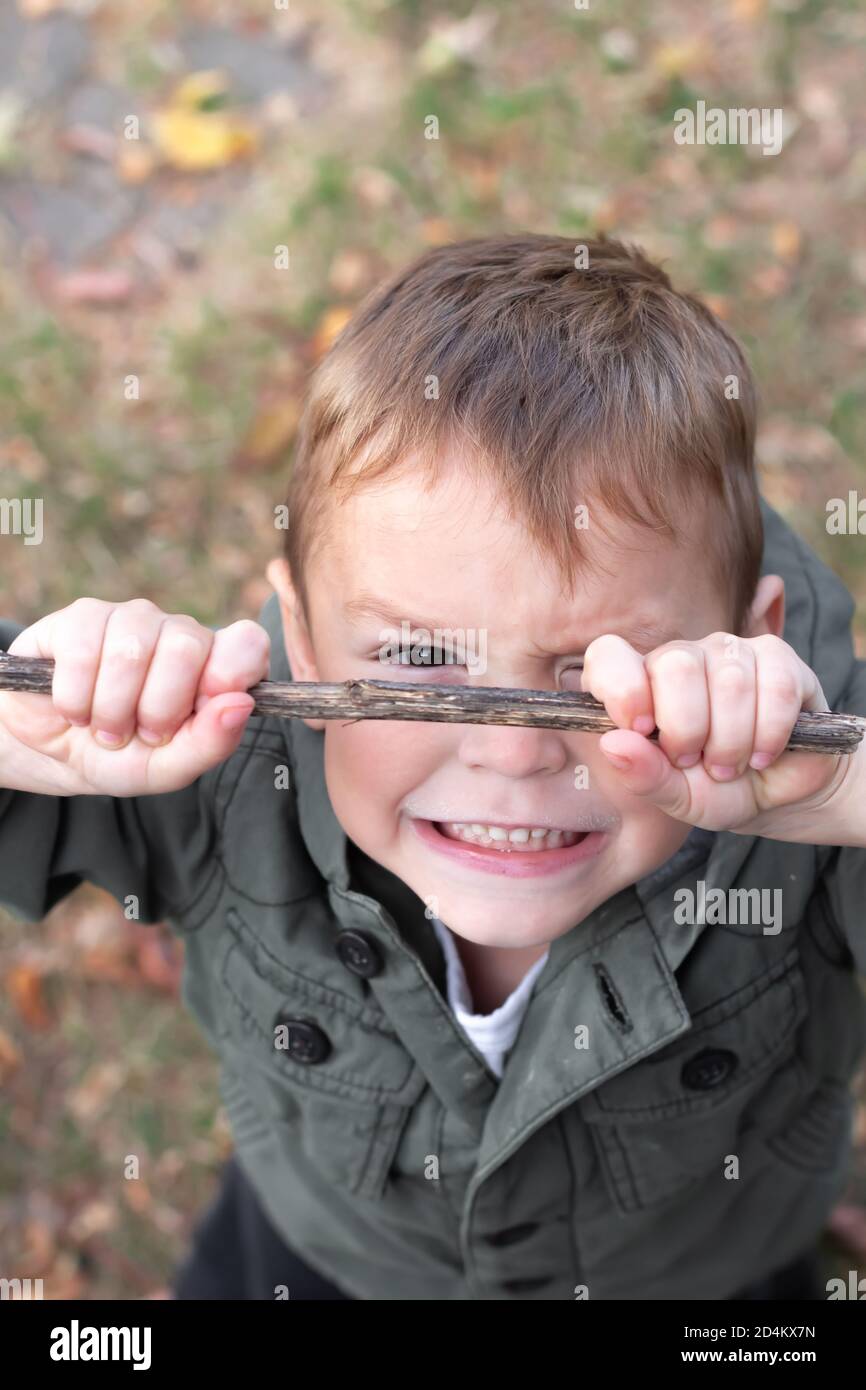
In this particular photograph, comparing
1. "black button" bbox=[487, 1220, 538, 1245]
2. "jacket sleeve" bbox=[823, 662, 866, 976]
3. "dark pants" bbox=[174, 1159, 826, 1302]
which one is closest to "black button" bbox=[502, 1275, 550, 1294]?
"black button" bbox=[487, 1220, 538, 1245]

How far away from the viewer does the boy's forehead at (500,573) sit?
4.85 feet

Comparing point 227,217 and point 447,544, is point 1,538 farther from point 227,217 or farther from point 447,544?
point 447,544

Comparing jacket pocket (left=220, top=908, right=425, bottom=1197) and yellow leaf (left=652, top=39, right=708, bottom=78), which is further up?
yellow leaf (left=652, top=39, right=708, bottom=78)

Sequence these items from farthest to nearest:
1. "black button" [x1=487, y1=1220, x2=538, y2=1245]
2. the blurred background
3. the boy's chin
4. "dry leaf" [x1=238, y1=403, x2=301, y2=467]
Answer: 1. "dry leaf" [x1=238, y1=403, x2=301, y2=467]
2. the blurred background
3. "black button" [x1=487, y1=1220, x2=538, y2=1245]
4. the boy's chin

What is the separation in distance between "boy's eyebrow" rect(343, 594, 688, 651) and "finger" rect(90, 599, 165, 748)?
10.1 inches

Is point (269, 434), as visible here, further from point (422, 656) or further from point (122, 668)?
point (122, 668)

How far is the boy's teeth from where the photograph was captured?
161 cm

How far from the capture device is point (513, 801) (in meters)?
1.56

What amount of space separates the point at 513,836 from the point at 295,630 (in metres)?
0.42

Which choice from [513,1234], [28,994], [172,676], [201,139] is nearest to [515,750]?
[172,676]

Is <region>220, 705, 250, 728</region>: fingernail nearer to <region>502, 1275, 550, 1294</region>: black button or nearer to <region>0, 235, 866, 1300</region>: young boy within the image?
<region>0, 235, 866, 1300</region>: young boy

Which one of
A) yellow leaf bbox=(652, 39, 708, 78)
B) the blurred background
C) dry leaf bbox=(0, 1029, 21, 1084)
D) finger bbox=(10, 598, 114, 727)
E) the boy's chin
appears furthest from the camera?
yellow leaf bbox=(652, 39, 708, 78)
